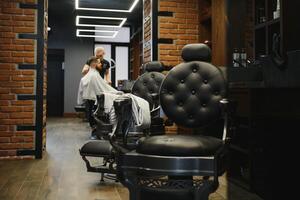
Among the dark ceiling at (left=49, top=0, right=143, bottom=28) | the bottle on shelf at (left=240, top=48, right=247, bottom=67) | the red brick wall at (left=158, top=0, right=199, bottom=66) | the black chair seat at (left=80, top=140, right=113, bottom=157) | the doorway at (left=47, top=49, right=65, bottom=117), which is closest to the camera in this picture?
the black chair seat at (left=80, top=140, right=113, bottom=157)

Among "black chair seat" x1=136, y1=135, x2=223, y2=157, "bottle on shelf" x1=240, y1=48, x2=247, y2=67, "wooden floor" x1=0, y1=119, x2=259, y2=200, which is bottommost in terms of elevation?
"wooden floor" x1=0, y1=119, x2=259, y2=200

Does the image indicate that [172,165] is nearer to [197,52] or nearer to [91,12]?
[197,52]

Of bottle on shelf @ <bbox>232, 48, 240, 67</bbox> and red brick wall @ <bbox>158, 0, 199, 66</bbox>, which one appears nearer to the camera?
bottle on shelf @ <bbox>232, 48, 240, 67</bbox>

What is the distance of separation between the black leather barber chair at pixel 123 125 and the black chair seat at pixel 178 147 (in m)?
0.26

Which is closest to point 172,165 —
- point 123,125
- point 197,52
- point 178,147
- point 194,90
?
point 178,147

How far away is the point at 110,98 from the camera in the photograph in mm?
3383

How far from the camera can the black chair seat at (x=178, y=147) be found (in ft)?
5.87

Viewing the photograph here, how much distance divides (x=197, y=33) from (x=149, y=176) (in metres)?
3.80

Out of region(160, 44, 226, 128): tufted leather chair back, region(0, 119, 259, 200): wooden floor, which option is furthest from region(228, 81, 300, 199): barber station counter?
region(160, 44, 226, 128): tufted leather chair back

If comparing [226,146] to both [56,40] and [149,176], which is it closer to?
[149,176]

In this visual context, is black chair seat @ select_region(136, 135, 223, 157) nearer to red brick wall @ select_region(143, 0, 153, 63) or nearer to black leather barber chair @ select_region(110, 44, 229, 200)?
black leather barber chair @ select_region(110, 44, 229, 200)

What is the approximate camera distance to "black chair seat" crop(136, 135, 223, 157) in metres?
1.79

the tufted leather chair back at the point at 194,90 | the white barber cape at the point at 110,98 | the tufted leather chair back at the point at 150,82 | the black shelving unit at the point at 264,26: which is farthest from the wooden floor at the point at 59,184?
the black shelving unit at the point at 264,26

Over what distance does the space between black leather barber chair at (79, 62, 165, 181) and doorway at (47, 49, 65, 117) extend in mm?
8174
